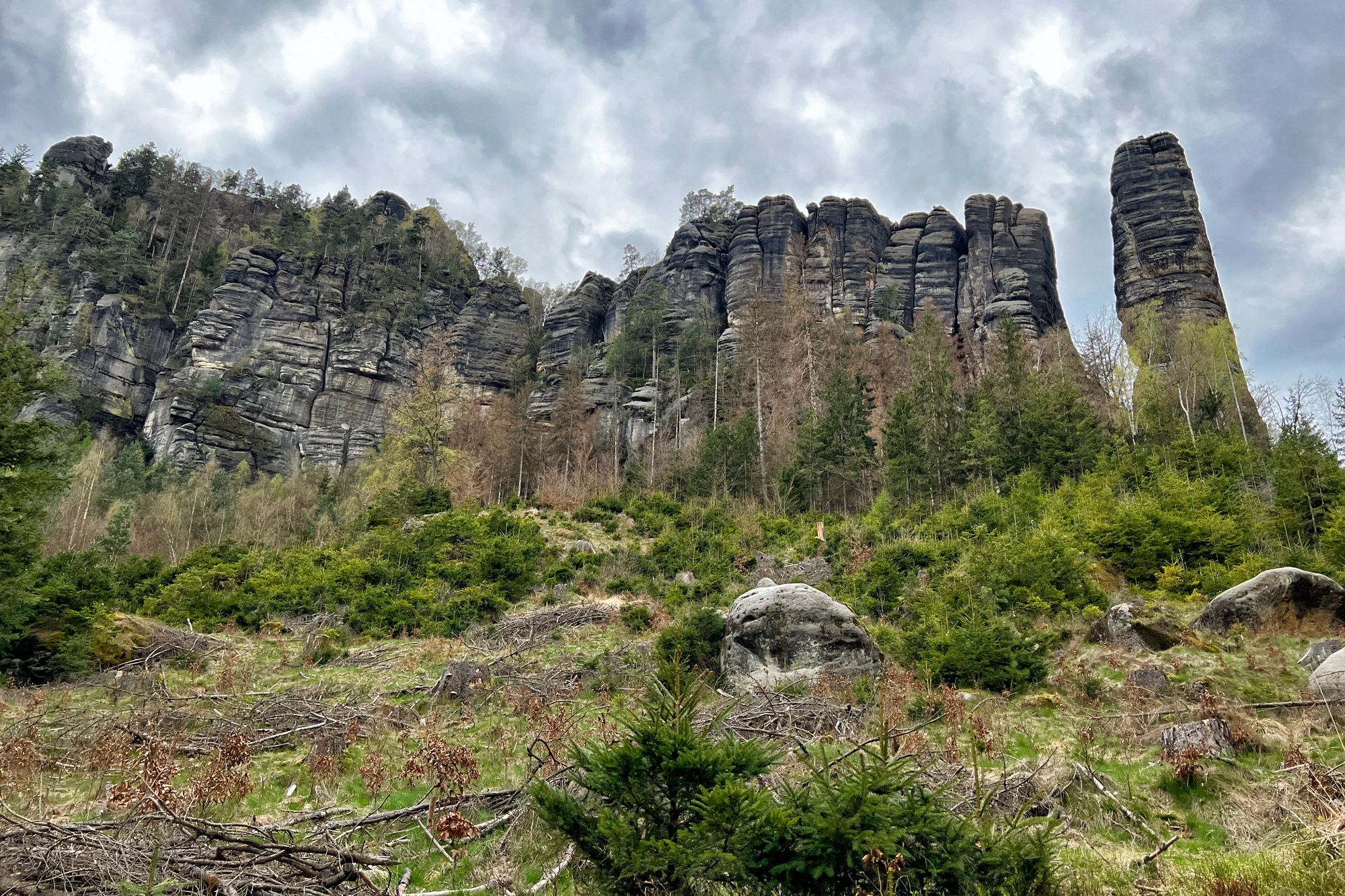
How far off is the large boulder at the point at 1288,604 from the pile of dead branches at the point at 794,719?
708 cm

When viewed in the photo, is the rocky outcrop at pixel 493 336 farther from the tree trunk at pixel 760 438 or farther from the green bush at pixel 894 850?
the green bush at pixel 894 850

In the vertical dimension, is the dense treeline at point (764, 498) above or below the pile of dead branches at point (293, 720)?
above

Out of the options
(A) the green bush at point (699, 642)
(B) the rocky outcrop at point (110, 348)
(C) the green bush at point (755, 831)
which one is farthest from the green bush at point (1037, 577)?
(B) the rocky outcrop at point (110, 348)

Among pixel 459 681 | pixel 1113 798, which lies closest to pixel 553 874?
pixel 1113 798

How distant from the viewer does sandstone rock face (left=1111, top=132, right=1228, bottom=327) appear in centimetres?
5106

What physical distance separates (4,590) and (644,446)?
37.1m

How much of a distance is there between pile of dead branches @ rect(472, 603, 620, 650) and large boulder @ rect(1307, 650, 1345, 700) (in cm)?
1224

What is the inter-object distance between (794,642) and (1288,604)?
24.6ft

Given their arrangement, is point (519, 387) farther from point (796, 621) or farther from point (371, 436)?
point (796, 621)

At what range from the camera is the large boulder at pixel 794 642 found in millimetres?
11109

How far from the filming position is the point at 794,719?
26.0 feet

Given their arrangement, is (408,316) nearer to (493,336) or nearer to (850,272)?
(493,336)

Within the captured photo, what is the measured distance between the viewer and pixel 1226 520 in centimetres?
1491

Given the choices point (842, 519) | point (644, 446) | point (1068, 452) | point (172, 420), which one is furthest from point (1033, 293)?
point (172, 420)
